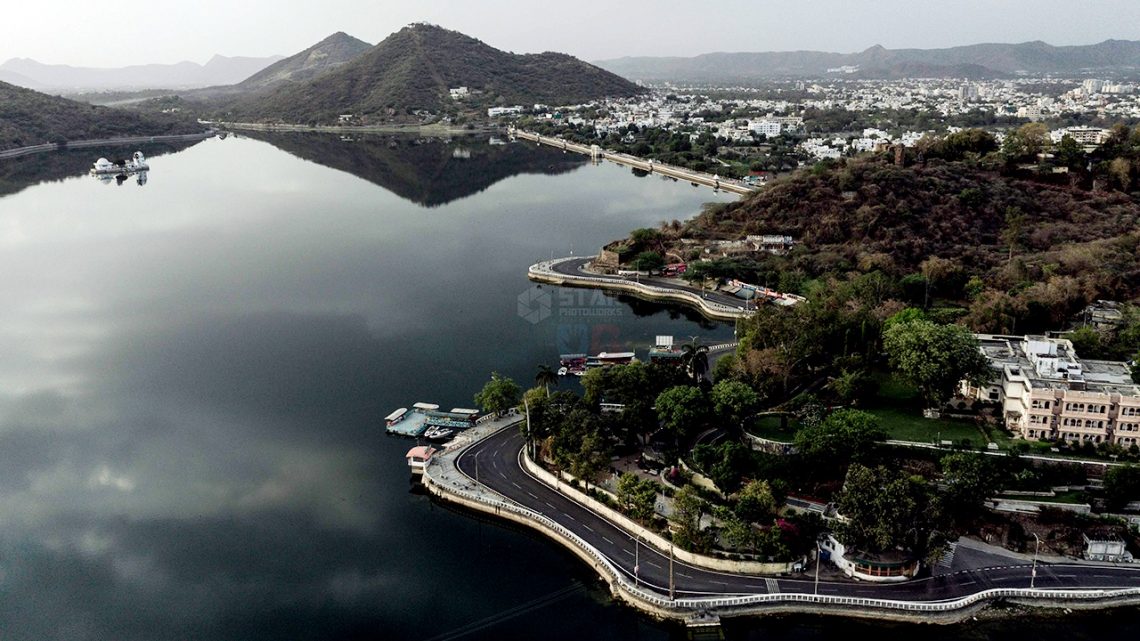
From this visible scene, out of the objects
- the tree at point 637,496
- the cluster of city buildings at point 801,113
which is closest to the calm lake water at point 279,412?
the tree at point 637,496

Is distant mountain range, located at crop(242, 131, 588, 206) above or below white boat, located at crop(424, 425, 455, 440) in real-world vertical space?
above

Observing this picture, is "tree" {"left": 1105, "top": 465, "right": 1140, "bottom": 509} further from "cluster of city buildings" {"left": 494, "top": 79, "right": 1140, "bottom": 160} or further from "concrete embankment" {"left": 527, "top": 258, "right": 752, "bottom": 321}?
"cluster of city buildings" {"left": 494, "top": 79, "right": 1140, "bottom": 160}

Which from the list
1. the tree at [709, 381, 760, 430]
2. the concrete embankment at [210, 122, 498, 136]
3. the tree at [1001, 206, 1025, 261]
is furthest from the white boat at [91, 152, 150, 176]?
the tree at [1001, 206, 1025, 261]

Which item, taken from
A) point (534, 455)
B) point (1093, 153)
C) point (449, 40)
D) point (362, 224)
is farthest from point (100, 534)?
point (449, 40)

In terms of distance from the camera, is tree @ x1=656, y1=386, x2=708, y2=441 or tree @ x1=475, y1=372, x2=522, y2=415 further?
tree @ x1=475, y1=372, x2=522, y2=415

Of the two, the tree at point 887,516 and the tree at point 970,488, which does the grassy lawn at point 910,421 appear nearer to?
the tree at point 970,488

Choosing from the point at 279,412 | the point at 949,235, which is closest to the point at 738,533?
the point at 279,412

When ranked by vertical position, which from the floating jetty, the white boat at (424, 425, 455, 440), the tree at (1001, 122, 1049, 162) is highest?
the tree at (1001, 122, 1049, 162)

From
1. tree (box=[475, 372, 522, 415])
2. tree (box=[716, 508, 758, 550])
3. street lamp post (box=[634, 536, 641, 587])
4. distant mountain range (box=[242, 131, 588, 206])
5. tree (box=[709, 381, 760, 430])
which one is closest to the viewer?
street lamp post (box=[634, 536, 641, 587])
